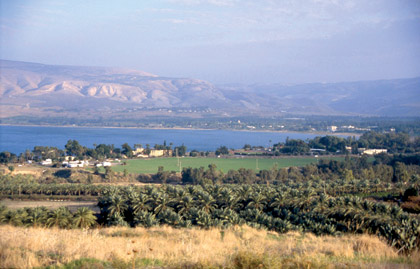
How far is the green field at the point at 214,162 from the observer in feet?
155

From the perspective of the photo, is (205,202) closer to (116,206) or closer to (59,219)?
(116,206)

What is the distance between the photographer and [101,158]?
180 ft

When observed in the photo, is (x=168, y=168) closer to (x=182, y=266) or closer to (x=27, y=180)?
(x=27, y=180)

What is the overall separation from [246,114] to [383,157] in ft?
487

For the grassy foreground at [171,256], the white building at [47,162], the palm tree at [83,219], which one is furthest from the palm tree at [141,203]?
the white building at [47,162]

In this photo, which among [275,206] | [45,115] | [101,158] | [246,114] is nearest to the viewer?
[275,206]

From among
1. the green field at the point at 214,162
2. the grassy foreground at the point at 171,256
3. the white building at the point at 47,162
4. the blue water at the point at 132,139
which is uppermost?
the grassy foreground at the point at 171,256

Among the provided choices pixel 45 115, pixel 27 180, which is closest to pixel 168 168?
pixel 27 180

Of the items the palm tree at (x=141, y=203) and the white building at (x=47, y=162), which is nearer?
the palm tree at (x=141, y=203)

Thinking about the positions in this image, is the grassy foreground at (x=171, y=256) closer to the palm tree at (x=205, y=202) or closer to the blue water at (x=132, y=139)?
the palm tree at (x=205, y=202)

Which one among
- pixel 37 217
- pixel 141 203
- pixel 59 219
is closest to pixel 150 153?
pixel 141 203

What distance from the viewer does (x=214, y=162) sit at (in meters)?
53.9

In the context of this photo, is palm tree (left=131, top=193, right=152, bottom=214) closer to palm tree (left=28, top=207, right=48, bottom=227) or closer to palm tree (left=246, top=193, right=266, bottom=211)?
palm tree (left=28, top=207, right=48, bottom=227)

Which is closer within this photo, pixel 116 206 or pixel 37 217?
pixel 37 217
